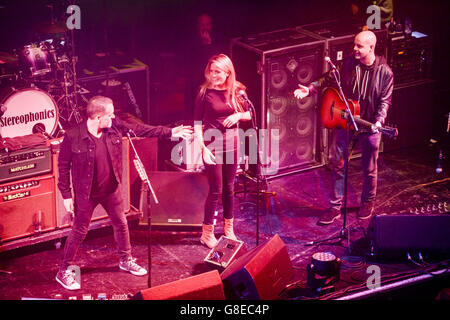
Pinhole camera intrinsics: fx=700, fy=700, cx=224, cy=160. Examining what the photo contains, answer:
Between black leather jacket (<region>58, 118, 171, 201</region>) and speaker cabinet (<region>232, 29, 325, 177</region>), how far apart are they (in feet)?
8.40

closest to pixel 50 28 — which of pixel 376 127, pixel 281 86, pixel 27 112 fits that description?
pixel 27 112

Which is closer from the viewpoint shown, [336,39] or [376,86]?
[376,86]

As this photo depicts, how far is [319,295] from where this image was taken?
606 cm

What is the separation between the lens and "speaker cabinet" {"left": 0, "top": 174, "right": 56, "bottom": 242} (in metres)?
6.68

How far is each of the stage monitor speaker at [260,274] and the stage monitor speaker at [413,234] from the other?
1.02 m

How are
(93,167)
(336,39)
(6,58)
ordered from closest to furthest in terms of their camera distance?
(93,167) < (6,58) < (336,39)

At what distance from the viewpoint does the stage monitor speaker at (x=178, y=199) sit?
7.41 m

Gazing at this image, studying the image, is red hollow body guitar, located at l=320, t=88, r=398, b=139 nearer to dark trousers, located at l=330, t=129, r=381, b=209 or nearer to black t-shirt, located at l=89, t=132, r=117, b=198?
dark trousers, located at l=330, t=129, r=381, b=209

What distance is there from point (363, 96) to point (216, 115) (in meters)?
1.64

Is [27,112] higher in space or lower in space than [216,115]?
lower

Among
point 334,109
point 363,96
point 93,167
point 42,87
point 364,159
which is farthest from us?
point 42,87

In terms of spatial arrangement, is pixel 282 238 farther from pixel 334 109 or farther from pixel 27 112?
pixel 27 112

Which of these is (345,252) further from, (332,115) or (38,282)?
(38,282)

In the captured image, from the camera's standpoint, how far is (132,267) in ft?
21.4
